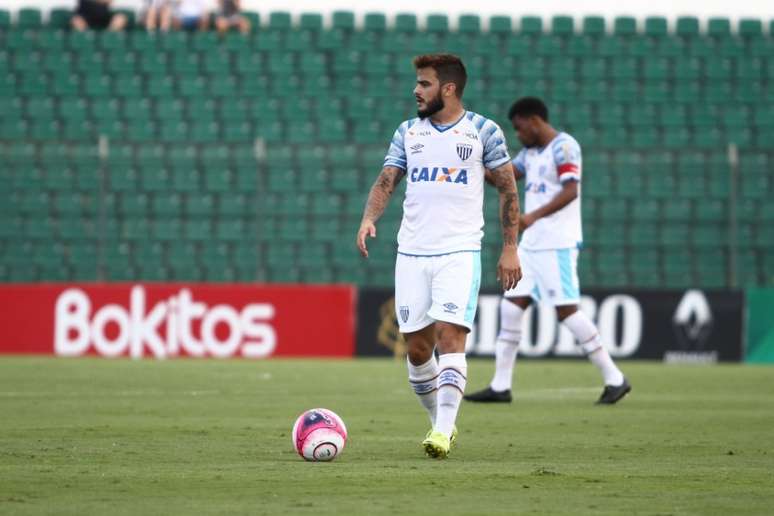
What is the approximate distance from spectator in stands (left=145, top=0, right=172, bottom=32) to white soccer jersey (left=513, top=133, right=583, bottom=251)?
47.9 ft

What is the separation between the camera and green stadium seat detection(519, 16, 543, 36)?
86.4ft

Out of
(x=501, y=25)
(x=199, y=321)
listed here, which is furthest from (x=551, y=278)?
(x=501, y=25)

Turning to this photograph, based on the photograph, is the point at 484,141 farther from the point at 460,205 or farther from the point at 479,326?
the point at 479,326

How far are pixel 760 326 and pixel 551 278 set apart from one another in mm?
8741

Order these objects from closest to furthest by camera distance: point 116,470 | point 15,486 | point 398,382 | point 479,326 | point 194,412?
point 15,486
point 116,470
point 194,412
point 398,382
point 479,326

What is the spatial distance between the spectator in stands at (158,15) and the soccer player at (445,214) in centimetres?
1845

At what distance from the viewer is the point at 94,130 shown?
82.4 ft

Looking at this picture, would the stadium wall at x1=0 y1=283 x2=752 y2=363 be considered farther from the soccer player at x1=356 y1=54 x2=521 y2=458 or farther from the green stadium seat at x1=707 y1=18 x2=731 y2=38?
the soccer player at x1=356 y1=54 x2=521 y2=458

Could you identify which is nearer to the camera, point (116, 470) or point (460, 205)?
point (116, 470)

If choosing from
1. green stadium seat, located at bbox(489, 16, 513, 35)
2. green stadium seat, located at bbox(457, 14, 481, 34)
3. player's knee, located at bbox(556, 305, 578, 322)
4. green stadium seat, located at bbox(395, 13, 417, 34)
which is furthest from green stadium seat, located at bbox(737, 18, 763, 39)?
player's knee, located at bbox(556, 305, 578, 322)

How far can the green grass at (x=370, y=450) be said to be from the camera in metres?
6.44

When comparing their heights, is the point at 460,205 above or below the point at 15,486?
above

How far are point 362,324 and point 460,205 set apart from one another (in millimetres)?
12211

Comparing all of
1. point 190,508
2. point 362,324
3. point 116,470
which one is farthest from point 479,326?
point 190,508
